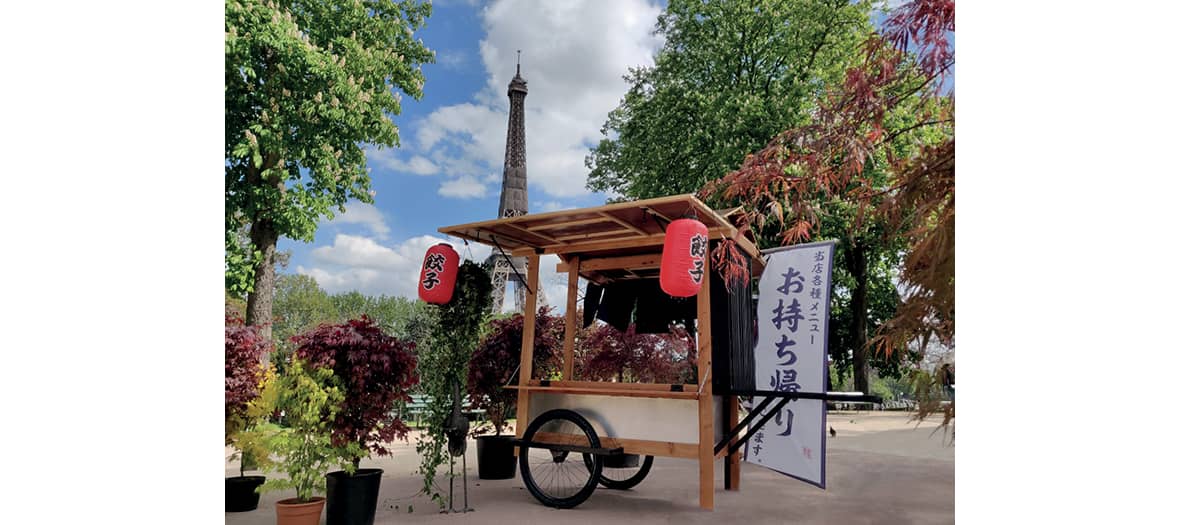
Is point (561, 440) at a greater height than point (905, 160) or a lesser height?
lesser

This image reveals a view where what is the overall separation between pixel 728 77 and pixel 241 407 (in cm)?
659

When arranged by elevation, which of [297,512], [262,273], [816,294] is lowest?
[297,512]

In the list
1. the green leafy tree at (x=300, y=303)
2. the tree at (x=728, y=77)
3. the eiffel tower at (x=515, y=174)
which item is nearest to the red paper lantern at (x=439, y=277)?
the tree at (x=728, y=77)

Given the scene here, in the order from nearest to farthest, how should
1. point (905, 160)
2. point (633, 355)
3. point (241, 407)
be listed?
1. point (905, 160)
2. point (241, 407)
3. point (633, 355)

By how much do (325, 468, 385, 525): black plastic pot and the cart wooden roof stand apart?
148 centimetres

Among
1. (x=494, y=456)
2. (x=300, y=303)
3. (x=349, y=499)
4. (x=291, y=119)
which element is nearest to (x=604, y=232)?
(x=494, y=456)

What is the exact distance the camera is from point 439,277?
384 cm

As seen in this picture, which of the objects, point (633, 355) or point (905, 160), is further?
point (633, 355)

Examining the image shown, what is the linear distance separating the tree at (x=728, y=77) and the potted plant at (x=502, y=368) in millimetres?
3440

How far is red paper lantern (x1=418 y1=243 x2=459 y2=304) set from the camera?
12.5 feet

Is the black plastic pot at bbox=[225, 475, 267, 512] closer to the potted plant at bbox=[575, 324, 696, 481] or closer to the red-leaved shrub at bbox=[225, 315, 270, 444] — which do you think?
the red-leaved shrub at bbox=[225, 315, 270, 444]

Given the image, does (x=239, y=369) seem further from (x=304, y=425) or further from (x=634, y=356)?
(x=634, y=356)
